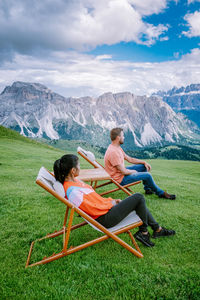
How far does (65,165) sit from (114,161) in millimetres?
3762

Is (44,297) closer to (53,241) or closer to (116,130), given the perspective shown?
(53,241)

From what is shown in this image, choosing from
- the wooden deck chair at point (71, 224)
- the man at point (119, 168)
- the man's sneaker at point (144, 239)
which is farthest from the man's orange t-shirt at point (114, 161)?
the man's sneaker at point (144, 239)

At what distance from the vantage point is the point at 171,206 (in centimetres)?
823

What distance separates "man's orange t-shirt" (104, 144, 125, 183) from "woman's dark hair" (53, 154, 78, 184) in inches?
143

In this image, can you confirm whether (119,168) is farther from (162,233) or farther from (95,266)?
(95,266)

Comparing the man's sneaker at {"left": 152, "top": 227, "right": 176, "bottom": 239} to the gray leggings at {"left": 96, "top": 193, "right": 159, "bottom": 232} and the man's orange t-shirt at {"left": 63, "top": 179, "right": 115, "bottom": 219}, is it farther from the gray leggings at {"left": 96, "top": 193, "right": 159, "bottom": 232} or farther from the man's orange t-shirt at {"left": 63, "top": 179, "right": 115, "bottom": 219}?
the man's orange t-shirt at {"left": 63, "top": 179, "right": 115, "bottom": 219}

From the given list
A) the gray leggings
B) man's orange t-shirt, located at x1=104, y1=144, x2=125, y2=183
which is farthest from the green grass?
man's orange t-shirt, located at x1=104, y1=144, x2=125, y2=183

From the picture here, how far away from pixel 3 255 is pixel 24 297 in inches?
56.9

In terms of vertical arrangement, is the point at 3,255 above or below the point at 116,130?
below

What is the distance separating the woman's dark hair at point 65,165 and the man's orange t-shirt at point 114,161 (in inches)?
143

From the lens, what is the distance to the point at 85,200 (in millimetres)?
4824

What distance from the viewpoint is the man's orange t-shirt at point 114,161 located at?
8383mm

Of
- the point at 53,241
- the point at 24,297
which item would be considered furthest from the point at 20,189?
the point at 24,297

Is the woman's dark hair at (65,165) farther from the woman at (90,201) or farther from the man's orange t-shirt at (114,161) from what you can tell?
the man's orange t-shirt at (114,161)
